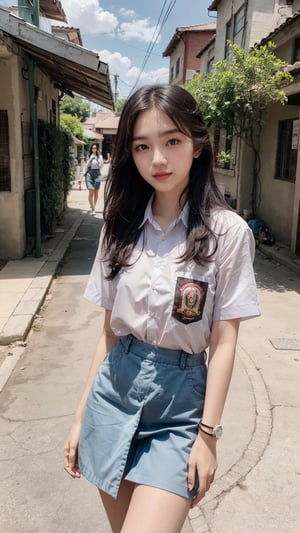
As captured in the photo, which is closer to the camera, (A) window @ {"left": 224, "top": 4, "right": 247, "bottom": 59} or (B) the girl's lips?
(B) the girl's lips

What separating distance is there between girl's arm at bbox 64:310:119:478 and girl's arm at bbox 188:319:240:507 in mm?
430

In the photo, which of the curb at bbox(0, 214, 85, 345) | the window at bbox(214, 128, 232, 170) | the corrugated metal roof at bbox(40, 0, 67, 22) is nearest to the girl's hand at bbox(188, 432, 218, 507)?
the curb at bbox(0, 214, 85, 345)

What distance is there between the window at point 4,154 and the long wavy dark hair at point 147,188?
245 inches

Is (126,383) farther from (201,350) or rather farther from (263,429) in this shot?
(263,429)

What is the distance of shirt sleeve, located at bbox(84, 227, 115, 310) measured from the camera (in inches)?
68.6

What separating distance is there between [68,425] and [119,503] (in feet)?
6.31

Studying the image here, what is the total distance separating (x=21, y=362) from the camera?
448 centimetres

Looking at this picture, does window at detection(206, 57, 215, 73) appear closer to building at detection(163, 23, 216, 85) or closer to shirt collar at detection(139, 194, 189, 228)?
building at detection(163, 23, 216, 85)

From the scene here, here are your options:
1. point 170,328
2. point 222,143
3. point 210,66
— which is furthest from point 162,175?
point 210,66

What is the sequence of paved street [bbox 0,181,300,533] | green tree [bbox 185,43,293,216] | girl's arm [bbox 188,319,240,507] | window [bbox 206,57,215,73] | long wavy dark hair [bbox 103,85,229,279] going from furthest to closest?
1. window [bbox 206,57,215,73]
2. green tree [bbox 185,43,293,216]
3. paved street [bbox 0,181,300,533]
4. long wavy dark hair [bbox 103,85,229,279]
5. girl's arm [bbox 188,319,240,507]

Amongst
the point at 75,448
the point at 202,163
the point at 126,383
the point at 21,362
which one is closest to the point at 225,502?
the point at 75,448

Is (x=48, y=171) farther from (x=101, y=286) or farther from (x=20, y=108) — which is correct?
(x=101, y=286)

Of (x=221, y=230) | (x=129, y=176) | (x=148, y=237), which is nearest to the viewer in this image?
(x=221, y=230)

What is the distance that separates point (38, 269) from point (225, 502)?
211 inches
